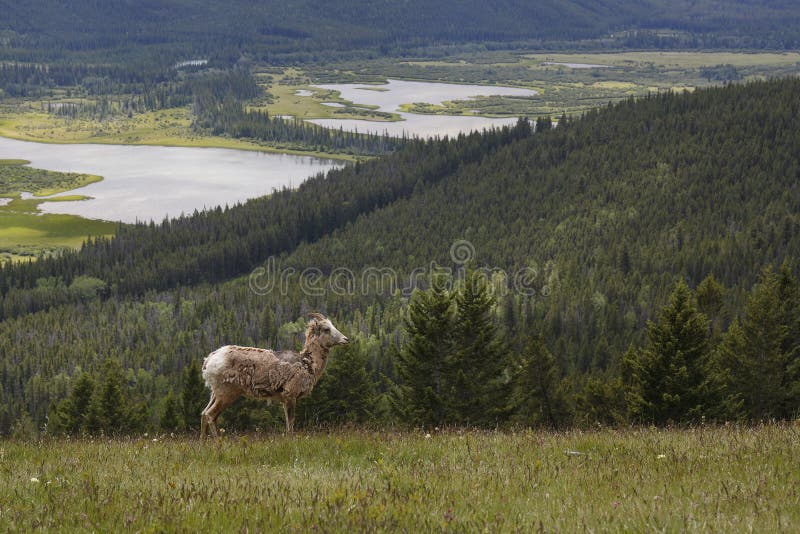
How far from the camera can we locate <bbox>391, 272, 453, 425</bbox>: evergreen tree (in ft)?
161

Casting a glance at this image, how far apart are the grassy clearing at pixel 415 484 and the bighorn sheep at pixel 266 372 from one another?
3931 mm

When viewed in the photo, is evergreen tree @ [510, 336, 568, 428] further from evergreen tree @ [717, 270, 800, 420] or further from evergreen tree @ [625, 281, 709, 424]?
evergreen tree @ [625, 281, 709, 424]

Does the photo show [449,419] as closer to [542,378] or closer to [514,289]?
[542,378]

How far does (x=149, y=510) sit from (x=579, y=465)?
746cm

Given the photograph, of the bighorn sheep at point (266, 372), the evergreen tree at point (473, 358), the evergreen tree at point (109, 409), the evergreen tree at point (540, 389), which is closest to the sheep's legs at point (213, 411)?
the bighorn sheep at point (266, 372)

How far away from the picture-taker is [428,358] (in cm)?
5003

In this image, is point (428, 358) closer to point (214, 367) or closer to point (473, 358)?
point (473, 358)

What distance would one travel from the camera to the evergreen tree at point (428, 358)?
49.2 m

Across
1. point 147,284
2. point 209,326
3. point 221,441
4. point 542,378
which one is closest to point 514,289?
point 209,326

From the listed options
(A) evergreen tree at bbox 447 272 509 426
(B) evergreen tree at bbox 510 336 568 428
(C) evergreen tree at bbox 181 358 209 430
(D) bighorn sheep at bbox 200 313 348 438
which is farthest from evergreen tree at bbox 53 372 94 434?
(D) bighorn sheep at bbox 200 313 348 438

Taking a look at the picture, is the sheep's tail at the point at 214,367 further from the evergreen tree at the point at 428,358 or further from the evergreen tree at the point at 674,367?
the evergreen tree at the point at 674,367

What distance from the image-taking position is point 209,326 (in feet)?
511

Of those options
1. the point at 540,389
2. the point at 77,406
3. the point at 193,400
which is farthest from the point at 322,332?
the point at 77,406

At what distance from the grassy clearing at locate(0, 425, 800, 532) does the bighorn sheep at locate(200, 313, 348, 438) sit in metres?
Result: 3.93
